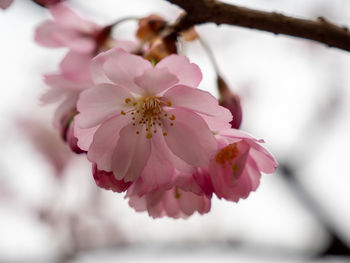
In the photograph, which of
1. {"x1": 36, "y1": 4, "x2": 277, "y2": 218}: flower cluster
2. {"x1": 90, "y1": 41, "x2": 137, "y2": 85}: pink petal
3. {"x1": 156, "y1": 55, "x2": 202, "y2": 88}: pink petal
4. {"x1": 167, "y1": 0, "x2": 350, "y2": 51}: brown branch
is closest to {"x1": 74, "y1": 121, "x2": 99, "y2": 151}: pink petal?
{"x1": 36, "y1": 4, "x2": 277, "y2": 218}: flower cluster

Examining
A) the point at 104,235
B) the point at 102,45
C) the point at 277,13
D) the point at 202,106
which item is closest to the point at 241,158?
Result: the point at 202,106

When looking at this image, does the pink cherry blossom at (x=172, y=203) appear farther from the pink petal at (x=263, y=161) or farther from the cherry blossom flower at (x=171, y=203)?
the pink petal at (x=263, y=161)

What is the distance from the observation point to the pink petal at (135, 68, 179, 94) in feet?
2.61

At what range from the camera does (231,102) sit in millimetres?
1006

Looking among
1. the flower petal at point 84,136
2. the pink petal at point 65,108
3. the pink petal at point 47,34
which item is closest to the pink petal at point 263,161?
the flower petal at point 84,136

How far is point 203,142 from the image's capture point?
33.1 inches

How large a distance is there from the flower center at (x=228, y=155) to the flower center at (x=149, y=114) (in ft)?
0.42

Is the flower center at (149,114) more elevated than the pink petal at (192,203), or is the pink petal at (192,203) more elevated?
the flower center at (149,114)

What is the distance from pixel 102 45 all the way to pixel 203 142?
56 centimetres

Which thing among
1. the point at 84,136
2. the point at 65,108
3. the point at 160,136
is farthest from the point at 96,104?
the point at 65,108

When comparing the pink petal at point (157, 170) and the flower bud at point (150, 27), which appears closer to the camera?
the pink petal at point (157, 170)

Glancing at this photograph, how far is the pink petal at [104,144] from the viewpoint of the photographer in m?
0.82

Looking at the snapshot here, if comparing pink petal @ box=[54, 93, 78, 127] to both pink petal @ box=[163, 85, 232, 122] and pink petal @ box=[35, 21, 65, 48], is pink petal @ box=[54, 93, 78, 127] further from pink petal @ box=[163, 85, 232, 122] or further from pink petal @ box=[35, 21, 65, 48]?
pink petal @ box=[163, 85, 232, 122]

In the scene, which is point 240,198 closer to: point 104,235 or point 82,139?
point 82,139
